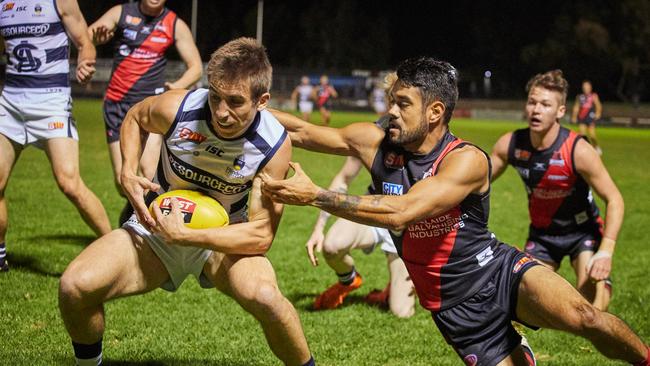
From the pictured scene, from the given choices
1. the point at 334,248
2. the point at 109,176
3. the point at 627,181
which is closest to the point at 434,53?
the point at 627,181

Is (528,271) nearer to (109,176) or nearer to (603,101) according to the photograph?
(109,176)

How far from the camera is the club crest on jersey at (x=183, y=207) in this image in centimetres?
398

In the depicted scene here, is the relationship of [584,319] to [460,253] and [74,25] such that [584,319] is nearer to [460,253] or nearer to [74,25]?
[460,253]

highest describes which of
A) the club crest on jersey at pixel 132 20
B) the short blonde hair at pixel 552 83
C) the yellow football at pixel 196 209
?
the club crest on jersey at pixel 132 20

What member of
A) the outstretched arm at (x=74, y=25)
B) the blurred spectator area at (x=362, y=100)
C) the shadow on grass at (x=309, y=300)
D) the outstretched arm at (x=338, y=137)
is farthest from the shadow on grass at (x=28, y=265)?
the blurred spectator area at (x=362, y=100)

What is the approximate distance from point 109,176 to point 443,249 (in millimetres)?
9804

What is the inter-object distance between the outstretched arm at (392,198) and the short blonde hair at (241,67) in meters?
0.49

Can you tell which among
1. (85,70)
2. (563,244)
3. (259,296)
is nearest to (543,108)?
(563,244)

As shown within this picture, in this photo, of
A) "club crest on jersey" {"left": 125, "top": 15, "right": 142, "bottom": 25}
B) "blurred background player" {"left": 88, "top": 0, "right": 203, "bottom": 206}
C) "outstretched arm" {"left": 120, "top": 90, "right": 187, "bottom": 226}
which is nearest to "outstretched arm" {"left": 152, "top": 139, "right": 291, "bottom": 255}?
"outstretched arm" {"left": 120, "top": 90, "right": 187, "bottom": 226}

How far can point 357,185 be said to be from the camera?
1336 centimetres

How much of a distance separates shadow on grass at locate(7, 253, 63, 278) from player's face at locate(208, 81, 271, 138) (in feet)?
11.0

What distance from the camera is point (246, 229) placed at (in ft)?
13.2

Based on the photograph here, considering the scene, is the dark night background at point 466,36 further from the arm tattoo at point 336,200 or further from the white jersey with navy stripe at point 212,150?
the arm tattoo at point 336,200

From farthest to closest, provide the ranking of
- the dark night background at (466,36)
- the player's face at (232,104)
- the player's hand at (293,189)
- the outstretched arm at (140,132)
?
the dark night background at (466,36) → the outstretched arm at (140,132) → the player's face at (232,104) → the player's hand at (293,189)
